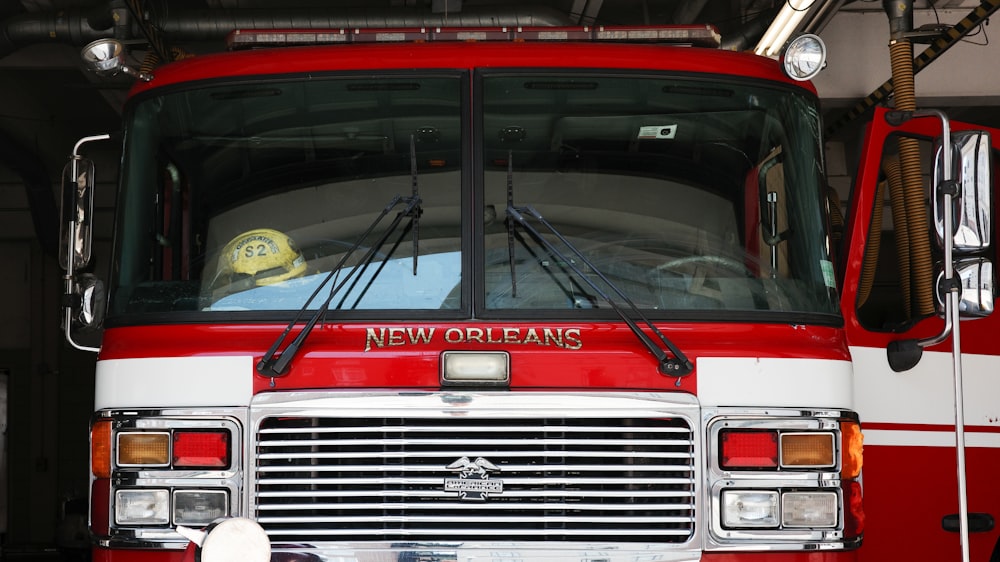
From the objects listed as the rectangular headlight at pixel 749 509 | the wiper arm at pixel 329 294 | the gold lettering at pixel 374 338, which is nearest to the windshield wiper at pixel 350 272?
the wiper arm at pixel 329 294

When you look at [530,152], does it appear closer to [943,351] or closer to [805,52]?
[805,52]

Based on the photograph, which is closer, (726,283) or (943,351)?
(726,283)

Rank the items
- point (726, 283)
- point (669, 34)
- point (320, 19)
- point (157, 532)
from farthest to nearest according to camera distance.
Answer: point (320, 19) → point (669, 34) → point (726, 283) → point (157, 532)

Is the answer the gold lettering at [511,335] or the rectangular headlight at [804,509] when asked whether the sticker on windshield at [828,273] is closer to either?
the rectangular headlight at [804,509]

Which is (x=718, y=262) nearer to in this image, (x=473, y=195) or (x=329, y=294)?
(x=473, y=195)

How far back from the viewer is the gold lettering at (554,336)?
12.0ft

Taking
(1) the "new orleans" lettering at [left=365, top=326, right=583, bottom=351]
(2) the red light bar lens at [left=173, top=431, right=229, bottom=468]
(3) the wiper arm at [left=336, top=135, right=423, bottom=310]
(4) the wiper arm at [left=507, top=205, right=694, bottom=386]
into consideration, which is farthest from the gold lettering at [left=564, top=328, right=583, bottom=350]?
(2) the red light bar lens at [left=173, top=431, right=229, bottom=468]

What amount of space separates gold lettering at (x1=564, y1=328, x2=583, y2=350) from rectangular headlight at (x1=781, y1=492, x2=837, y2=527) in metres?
A: 0.78

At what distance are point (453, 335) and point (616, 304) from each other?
1.73 feet

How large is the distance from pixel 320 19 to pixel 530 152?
15.1ft

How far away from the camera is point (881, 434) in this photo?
458 centimetres

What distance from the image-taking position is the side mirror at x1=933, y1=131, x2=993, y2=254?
12.4ft

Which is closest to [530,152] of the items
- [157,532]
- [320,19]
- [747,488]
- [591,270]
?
[591,270]

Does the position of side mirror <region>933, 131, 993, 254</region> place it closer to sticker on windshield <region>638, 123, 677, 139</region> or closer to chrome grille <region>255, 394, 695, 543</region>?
sticker on windshield <region>638, 123, 677, 139</region>
